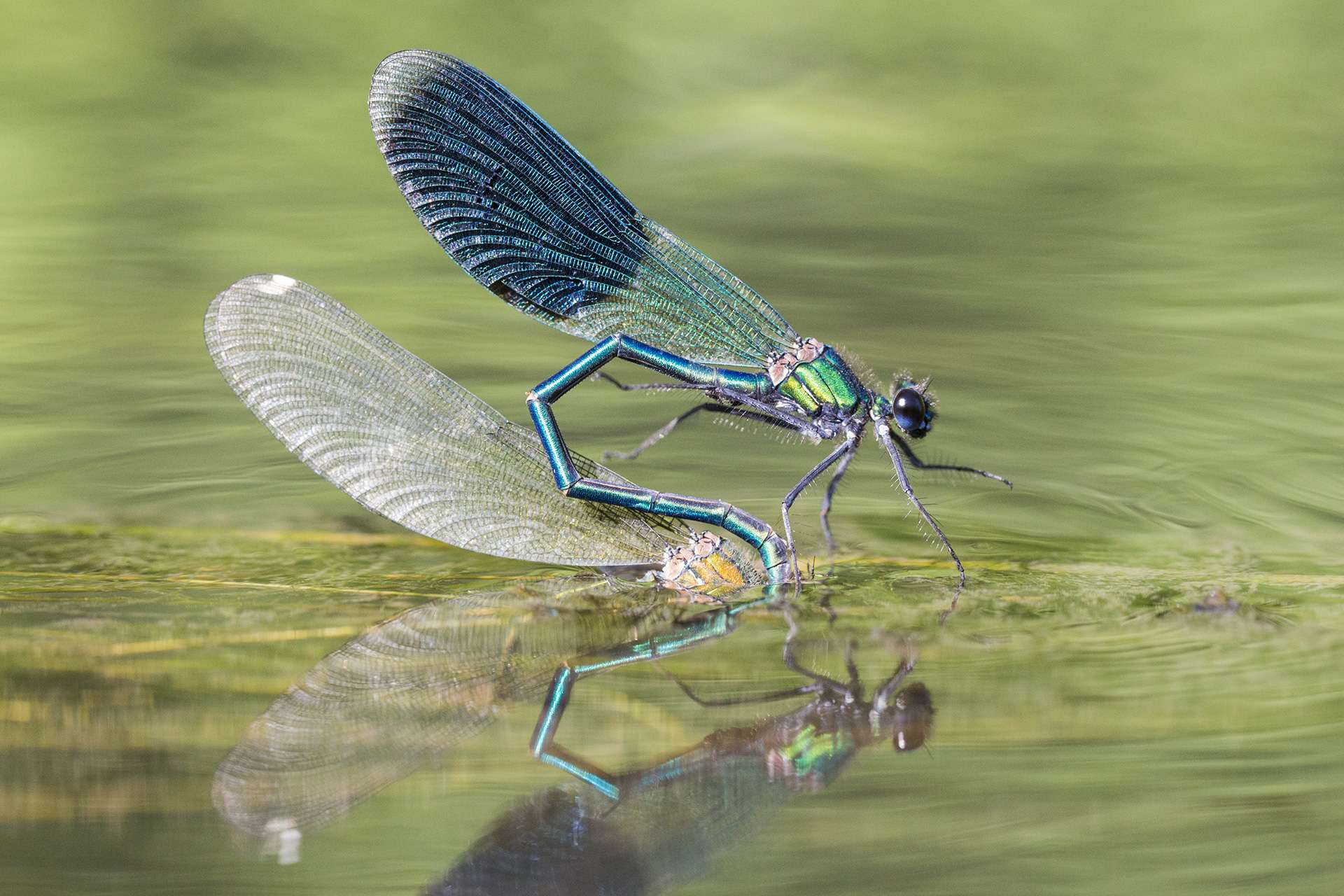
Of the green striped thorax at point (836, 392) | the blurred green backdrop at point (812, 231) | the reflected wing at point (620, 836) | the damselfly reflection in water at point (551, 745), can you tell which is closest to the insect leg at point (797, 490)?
the green striped thorax at point (836, 392)

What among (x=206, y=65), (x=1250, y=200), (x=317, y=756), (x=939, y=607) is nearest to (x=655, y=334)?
(x=939, y=607)

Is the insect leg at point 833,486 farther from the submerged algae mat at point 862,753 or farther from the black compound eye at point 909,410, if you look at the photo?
the submerged algae mat at point 862,753

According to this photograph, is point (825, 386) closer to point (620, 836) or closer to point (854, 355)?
point (854, 355)

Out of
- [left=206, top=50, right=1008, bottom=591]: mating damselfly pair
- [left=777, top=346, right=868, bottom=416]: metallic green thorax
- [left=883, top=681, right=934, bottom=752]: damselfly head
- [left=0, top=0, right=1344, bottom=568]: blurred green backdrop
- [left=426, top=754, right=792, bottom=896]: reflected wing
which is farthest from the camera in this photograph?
[left=0, top=0, right=1344, bottom=568]: blurred green backdrop

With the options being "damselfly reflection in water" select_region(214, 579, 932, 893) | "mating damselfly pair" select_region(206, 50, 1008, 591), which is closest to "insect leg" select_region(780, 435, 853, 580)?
"mating damselfly pair" select_region(206, 50, 1008, 591)

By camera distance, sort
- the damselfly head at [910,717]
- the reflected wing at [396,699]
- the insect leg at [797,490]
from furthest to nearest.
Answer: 1. the insect leg at [797,490]
2. the damselfly head at [910,717]
3. the reflected wing at [396,699]

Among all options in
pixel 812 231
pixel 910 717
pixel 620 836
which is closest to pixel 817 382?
pixel 910 717

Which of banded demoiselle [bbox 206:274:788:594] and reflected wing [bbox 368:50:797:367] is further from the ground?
reflected wing [bbox 368:50:797:367]

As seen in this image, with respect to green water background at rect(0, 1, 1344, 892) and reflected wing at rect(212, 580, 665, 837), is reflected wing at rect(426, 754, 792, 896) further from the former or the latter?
reflected wing at rect(212, 580, 665, 837)
